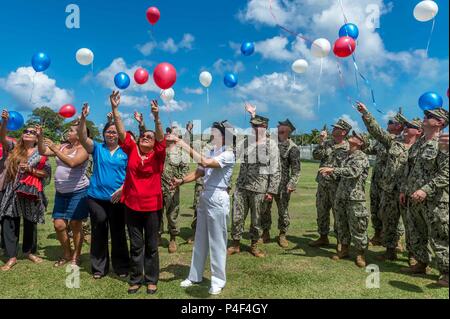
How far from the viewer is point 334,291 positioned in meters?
4.18

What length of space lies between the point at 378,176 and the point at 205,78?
16.4 ft

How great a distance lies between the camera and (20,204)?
5.06m

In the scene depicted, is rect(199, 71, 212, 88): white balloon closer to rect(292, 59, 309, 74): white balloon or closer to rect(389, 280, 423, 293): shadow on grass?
rect(292, 59, 309, 74): white balloon

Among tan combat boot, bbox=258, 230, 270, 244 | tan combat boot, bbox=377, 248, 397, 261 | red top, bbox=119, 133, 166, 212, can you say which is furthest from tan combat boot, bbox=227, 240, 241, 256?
tan combat boot, bbox=377, 248, 397, 261

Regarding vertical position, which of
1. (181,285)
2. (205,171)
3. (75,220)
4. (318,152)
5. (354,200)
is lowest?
(181,285)

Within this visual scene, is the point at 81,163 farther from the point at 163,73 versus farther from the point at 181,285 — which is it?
the point at 181,285

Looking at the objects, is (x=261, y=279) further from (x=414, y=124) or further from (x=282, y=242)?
(x=414, y=124)

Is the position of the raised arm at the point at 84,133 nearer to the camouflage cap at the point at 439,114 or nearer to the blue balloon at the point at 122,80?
the blue balloon at the point at 122,80

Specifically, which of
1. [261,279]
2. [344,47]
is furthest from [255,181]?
[344,47]

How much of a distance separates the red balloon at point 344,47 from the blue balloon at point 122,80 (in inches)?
165

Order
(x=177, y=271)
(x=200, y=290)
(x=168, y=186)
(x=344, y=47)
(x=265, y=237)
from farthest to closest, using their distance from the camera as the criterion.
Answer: (x=265, y=237) < (x=344, y=47) < (x=168, y=186) < (x=177, y=271) < (x=200, y=290)

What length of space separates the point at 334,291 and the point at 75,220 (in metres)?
3.58

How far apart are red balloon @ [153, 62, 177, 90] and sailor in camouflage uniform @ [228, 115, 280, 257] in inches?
63.6

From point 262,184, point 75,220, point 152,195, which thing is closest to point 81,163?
point 75,220
